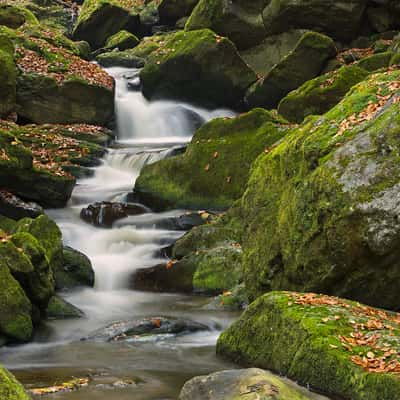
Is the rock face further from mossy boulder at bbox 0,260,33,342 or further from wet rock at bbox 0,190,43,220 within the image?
wet rock at bbox 0,190,43,220

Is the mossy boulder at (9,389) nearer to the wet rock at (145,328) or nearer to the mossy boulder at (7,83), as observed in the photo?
the wet rock at (145,328)

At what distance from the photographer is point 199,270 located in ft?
33.1

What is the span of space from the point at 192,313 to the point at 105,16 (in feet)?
87.3

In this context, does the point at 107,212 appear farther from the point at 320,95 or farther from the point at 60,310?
the point at 320,95

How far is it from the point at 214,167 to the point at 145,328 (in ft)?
21.2

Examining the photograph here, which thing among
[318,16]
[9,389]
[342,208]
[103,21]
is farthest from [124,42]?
[9,389]

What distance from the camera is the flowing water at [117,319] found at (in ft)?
18.8

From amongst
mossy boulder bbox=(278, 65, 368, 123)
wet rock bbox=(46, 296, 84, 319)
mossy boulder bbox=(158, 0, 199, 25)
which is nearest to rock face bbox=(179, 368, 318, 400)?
wet rock bbox=(46, 296, 84, 319)

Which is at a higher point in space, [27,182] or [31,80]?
[31,80]

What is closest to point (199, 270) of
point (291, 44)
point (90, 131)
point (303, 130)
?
point (303, 130)


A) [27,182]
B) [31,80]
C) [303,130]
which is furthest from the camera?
[31,80]

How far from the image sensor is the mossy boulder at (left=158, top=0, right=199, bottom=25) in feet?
98.4

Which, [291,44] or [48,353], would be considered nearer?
[48,353]

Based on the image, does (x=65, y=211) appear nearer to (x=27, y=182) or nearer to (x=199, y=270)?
(x=27, y=182)
